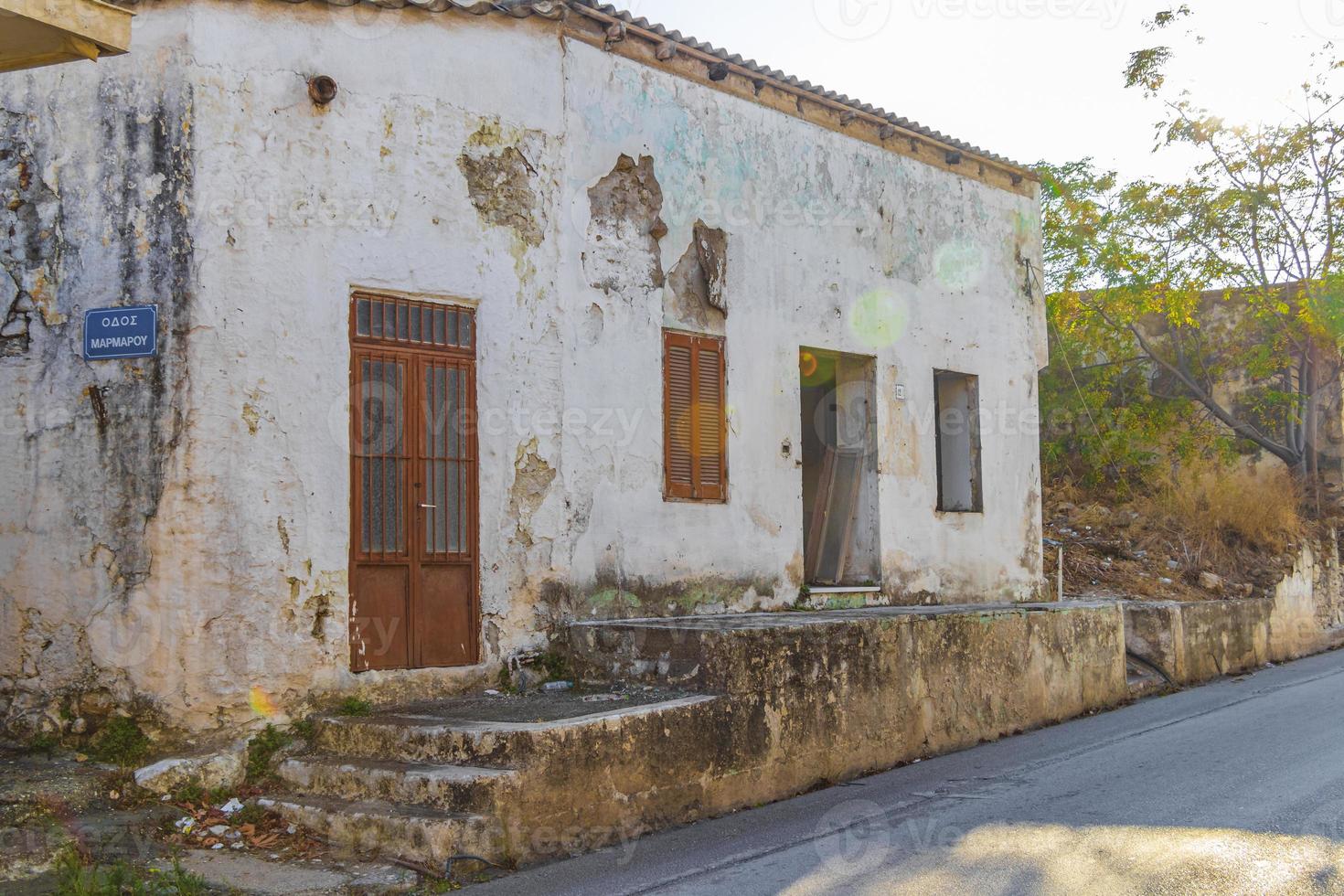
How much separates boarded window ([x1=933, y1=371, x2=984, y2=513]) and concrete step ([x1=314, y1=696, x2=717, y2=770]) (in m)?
6.50

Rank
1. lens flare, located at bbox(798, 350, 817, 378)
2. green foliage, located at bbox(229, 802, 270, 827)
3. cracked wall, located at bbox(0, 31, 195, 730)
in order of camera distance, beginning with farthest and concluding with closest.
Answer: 1. lens flare, located at bbox(798, 350, 817, 378)
2. cracked wall, located at bbox(0, 31, 195, 730)
3. green foliage, located at bbox(229, 802, 270, 827)

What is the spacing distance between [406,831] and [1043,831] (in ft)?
10.9

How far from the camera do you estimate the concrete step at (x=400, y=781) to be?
6.32 meters

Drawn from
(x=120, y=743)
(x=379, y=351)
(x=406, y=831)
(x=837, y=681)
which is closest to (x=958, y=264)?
(x=837, y=681)

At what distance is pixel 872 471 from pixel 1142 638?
3800 mm

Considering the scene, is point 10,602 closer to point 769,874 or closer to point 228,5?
point 228,5

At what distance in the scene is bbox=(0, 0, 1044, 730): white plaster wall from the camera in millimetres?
7625

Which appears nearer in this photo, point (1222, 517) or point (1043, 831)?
point (1043, 831)

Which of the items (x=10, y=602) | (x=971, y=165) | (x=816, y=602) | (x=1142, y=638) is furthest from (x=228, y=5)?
(x=1142, y=638)

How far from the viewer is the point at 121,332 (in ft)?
25.2

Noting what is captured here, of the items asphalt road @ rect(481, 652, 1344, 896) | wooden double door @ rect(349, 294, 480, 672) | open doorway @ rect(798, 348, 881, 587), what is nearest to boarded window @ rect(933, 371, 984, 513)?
open doorway @ rect(798, 348, 881, 587)

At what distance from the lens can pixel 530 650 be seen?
8875 mm

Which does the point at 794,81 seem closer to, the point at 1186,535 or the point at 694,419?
the point at 694,419

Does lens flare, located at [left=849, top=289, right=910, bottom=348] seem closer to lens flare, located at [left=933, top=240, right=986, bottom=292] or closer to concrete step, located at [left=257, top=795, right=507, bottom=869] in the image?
lens flare, located at [left=933, top=240, right=986, bottom=292]
